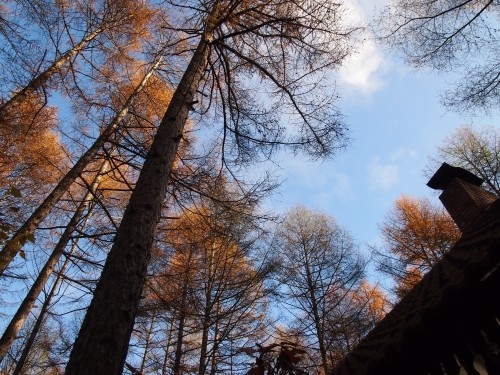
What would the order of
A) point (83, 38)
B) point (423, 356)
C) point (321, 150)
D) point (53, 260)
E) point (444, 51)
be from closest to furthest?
point (423, 356)
point (321, 150)
point (53, 260)
point (444, 51)
point (83, 38)

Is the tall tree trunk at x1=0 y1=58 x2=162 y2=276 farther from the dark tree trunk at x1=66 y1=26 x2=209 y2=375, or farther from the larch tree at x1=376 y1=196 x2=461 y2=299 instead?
the larch tree at x1=376 y1=196 x2=461 y2=299

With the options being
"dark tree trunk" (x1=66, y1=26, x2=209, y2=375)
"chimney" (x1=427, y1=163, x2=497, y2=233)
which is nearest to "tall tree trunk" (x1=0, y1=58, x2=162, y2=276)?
"dark tree trunk" (x1=66, y1=26, x2=209, y2=375)

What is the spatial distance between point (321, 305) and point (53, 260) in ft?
22.8

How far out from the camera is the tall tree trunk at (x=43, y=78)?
5.29 m

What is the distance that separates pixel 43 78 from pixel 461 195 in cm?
839

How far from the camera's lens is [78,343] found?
72.1 inches

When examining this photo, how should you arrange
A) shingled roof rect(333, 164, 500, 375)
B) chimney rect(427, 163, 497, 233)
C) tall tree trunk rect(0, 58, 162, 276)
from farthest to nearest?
chimney rect(427, 163, 497, 233)
tall tree trunk rect(0, 58, 162, 276)
shingled roof rect(333, 164, 500, 375)

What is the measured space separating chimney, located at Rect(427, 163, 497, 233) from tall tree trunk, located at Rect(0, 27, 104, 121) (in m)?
8.04

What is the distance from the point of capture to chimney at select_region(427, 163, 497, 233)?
20.9 feet

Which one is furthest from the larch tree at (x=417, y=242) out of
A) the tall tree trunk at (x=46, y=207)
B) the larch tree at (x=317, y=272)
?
the tall tree trunk at (x=46, y=207)

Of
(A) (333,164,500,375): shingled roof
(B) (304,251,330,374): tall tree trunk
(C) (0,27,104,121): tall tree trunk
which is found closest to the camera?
(A) (333,164,500,375): shingled roof

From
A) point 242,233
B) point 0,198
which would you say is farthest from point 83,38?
point 242,233

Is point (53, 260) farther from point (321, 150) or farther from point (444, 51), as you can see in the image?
point (444, 51)

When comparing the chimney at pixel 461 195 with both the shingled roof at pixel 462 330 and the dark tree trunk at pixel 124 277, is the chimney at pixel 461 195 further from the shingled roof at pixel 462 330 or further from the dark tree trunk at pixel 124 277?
the shingled roof at pixel 462 330
